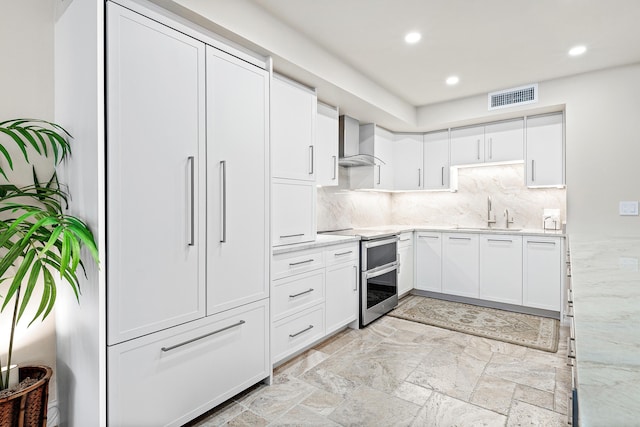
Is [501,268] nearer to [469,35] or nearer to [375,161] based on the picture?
[375,161]

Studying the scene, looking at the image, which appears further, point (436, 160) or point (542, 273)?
point (436, 160)

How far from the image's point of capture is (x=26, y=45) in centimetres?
176

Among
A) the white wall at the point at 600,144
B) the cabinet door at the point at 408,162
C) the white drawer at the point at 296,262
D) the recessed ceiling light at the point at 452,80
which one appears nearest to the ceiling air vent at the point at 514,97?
the white wall at the point at 600,144

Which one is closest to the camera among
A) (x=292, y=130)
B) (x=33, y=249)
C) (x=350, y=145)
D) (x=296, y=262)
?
(x=33, y=249)

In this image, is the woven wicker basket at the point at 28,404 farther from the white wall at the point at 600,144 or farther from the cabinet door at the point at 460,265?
the white wall at the point at 600,144

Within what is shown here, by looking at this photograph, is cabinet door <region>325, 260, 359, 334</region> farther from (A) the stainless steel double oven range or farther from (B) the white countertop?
(B) the white countertop

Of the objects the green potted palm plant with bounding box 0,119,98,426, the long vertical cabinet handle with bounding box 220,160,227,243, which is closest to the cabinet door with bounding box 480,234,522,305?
the long vertical cabinet handle with bounding box 220,160,227,243

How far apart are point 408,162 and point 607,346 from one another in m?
4.39

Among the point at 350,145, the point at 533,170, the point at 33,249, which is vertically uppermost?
the point at 350,145

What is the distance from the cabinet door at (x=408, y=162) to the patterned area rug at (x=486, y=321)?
1.62 metres

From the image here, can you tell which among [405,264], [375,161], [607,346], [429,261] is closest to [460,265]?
[429,261]

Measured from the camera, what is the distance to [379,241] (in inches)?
141

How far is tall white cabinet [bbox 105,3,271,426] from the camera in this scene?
1.55m

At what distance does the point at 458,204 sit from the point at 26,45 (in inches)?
184
